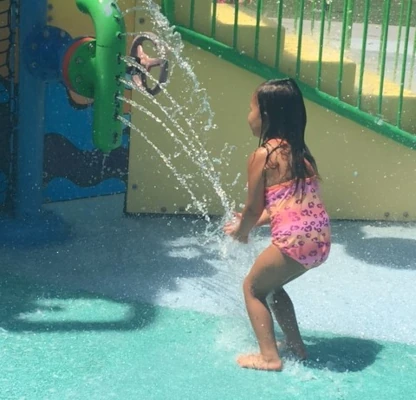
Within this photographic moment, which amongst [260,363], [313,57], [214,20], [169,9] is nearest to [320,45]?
[313,57]

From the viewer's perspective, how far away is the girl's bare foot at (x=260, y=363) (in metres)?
3.46

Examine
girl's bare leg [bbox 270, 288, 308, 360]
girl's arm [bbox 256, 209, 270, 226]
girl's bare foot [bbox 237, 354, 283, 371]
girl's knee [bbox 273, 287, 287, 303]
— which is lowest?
girl's bare foot [bbox 237, 354, 283, 371]

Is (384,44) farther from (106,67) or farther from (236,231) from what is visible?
(236,231)

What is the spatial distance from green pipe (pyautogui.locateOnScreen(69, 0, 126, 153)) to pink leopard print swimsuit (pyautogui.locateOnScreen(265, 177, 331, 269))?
981mm

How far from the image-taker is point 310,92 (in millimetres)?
5363

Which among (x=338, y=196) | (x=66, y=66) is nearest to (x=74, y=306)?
(x=66, y=66)

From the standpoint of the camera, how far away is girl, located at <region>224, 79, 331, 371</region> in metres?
3.40

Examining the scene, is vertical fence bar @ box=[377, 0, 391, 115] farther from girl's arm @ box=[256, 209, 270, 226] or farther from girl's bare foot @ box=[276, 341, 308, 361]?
girl's bare foot @ box=[276, 341, 308, 361]

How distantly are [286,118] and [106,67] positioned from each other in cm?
101

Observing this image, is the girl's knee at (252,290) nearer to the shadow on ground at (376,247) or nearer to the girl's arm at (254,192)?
the girl's arm at (254,192)

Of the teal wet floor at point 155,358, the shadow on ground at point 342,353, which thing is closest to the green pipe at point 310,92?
the teal wet floor at point 155,358

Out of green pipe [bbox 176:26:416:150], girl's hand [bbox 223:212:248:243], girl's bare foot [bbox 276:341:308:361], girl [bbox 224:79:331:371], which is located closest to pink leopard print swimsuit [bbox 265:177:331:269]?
girl [bbox 224:79:331:371]

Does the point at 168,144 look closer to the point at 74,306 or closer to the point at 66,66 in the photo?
the point at 66,66

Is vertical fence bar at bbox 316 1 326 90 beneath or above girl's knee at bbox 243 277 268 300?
above
